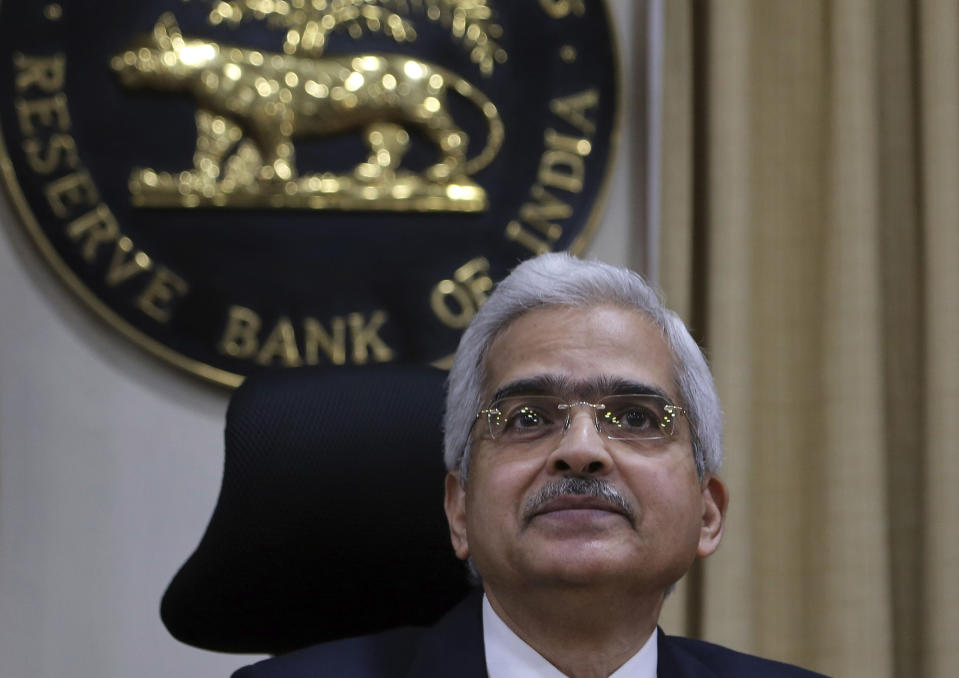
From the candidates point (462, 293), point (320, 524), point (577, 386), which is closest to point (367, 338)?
point (462, 293)

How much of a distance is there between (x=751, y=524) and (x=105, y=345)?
140 centimetres

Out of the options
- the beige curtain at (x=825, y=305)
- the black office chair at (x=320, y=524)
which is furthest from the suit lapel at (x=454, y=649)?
the beige curtain at (x=825, y=305)

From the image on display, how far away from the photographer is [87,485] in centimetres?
243

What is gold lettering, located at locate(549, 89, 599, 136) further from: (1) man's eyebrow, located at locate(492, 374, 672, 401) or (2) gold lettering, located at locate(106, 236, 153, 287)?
(1) man's eyebrow, located at locate(492, 374, 672, 401)

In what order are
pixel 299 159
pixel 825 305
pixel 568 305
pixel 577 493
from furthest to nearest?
pixel 299 159 < pixel 825 305 < pixel 568 305 < pixel 577 493

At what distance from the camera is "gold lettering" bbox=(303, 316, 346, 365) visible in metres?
2.47

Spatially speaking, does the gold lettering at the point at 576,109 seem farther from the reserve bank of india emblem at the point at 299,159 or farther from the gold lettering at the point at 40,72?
the gold lettering at the point at 40,72

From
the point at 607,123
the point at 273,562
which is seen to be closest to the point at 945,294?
the point at 607,123

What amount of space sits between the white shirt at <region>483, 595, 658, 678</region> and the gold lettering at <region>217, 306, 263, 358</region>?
1243 mm

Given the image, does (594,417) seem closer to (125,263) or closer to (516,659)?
(516,659)

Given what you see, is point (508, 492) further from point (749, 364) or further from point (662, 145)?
point (662, 145)

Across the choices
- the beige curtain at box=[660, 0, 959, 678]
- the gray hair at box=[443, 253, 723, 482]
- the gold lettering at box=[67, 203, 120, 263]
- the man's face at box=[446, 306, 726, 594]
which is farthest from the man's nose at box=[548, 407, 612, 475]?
the gold lettering at box=[67, 203, 120, 263]

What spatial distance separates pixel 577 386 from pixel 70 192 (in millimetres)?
1489

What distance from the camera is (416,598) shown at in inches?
57.8
